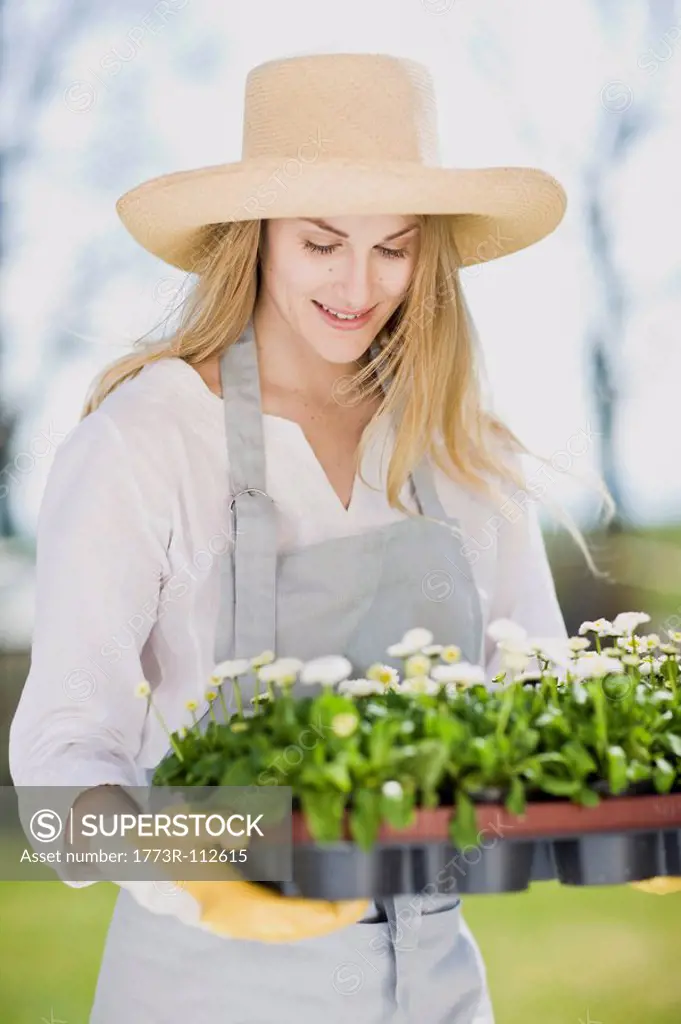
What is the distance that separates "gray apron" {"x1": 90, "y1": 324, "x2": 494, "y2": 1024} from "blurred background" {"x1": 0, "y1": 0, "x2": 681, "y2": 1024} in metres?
1.44

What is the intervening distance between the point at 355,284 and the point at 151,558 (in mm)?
381

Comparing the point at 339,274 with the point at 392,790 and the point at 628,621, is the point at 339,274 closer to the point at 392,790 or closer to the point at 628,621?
the point at 628,621

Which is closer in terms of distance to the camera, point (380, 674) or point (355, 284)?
point (380, 674)

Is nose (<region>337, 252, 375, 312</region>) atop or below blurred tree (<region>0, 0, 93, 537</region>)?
below

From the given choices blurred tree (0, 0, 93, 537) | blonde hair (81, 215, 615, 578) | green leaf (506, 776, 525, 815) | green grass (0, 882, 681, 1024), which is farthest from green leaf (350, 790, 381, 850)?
green grass (0, 882, 681, 1024)

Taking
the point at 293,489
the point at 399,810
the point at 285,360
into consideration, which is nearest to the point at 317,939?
the point at 399,810

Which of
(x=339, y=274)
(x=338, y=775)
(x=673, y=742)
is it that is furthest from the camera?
(x=339, y=274)

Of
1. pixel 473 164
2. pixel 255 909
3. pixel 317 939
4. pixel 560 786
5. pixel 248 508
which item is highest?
pixel 473 164

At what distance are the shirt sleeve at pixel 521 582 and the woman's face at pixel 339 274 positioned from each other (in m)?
0.30

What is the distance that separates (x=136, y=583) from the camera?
48.9 inches

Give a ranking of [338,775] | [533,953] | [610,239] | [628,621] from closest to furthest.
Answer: [338,775], [628,621], [610,239], [533,953]

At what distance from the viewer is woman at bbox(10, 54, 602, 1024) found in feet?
4.04

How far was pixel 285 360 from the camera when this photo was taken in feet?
4.85

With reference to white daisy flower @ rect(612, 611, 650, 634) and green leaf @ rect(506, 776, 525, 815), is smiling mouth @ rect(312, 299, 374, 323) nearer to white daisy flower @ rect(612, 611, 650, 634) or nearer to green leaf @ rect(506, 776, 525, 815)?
white daisy flower @ rect(612, 611, 650, 634)
